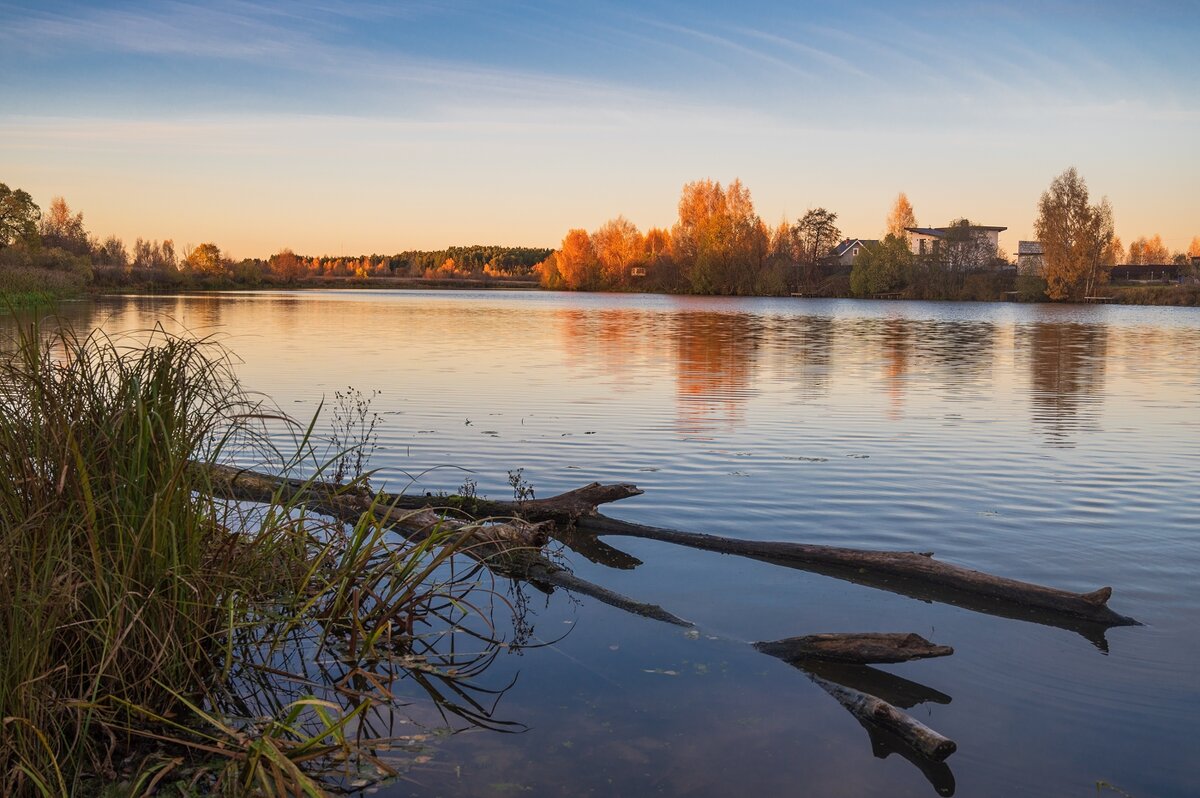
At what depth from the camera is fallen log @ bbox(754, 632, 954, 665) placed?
20.2 feet

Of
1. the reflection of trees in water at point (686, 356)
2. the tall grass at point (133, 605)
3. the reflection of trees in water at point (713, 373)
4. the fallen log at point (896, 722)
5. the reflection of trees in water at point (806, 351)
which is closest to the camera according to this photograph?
the tall grass at point (133, 605)

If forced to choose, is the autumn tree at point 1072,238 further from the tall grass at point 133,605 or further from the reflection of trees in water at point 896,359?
the tall grass at point 133,605

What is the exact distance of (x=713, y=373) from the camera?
2531cm

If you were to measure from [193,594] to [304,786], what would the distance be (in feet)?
5.11

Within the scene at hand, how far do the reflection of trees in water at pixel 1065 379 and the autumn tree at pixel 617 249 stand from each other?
101 m

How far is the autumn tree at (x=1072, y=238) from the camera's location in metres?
91.1

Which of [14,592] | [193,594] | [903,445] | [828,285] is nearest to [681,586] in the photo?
[193,594]

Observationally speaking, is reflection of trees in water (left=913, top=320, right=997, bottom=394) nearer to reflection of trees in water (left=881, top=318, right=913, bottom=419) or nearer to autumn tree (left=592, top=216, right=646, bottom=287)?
reflection of trees in water (left=881, top=318, right=913, bottom=419)

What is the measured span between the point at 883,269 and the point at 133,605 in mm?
105011

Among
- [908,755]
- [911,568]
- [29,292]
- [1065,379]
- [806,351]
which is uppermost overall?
[29,292]

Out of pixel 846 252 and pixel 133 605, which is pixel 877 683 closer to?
pixel 133 605

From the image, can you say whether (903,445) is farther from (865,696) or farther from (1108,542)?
(865,696)

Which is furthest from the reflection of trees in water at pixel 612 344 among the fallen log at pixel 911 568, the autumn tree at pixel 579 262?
the autumn tree at pixel 579 262

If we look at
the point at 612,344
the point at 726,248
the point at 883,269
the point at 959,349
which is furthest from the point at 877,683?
the point at 726,248
